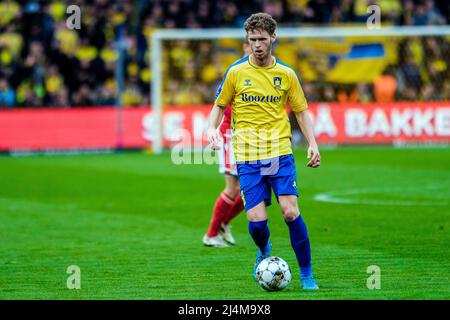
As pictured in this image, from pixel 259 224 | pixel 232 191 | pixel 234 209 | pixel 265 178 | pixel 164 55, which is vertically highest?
pixel 265 178

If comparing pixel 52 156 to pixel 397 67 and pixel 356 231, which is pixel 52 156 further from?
pixel 356 231

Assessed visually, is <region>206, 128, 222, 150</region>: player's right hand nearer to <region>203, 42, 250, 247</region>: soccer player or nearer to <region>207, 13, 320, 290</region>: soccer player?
<region>207, 13, 320, 290</region>: soccer player

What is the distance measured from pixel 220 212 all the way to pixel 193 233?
119cm

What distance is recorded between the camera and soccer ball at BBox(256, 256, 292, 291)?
8.31 metres

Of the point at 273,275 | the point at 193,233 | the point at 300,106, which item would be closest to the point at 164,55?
the point at 193,233

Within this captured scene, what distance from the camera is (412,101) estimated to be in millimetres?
28547

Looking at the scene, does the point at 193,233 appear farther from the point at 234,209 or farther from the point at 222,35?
the point at 222,35

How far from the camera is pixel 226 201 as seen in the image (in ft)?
37.4

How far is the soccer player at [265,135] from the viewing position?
8.45 metres

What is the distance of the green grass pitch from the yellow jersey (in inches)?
45.6

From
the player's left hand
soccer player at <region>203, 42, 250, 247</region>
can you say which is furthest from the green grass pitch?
the player's left hand

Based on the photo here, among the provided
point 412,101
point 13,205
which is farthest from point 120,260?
point 412,101
